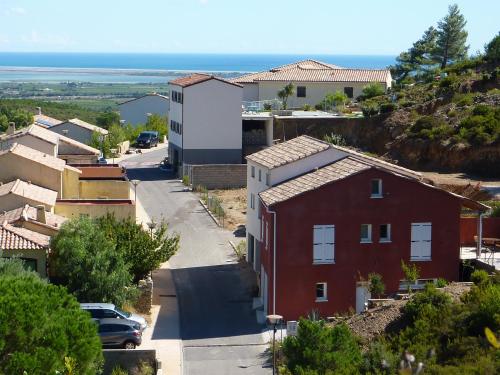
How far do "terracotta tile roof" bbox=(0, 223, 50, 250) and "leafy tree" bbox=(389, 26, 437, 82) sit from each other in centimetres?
6745

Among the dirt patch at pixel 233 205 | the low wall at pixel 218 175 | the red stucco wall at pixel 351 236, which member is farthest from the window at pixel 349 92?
the red stucco wall at pixel 351 236

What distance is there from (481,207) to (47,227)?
613 inches

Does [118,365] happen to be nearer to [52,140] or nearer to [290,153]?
[290,153]

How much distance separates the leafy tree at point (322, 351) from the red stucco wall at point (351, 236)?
9.59 meters

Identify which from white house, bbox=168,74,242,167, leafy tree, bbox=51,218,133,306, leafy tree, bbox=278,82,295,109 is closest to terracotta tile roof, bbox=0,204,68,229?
leafy tree, bbox=51,218,133,306

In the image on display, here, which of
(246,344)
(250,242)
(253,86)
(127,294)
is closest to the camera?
(246,344)

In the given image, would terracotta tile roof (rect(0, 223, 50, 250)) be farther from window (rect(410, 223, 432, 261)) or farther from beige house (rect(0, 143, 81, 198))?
window (rect(410, 223, 432, 261))

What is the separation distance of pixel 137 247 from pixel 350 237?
7.89m

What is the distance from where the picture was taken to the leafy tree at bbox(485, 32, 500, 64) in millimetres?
79812

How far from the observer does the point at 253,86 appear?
86875 millimetres

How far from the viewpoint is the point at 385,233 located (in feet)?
124

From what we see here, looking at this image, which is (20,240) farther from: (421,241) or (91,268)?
(421,241)

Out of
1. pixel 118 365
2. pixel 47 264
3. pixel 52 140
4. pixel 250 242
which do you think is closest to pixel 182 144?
pixel 52 140

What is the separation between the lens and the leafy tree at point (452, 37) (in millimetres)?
99869
